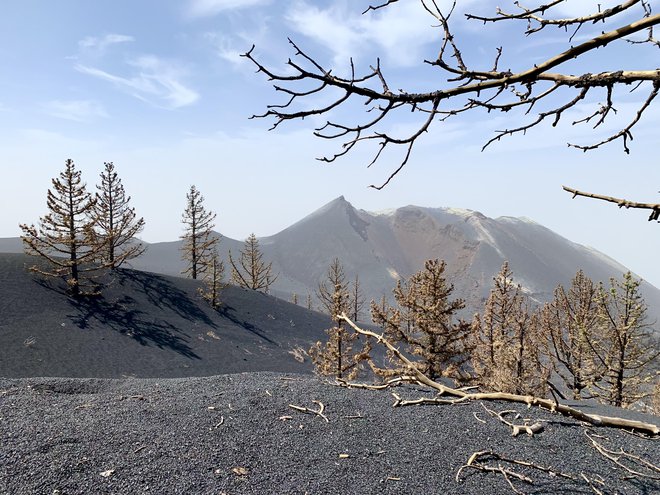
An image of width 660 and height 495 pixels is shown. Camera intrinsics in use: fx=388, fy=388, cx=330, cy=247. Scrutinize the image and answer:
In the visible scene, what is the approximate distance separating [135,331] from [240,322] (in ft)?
24.5

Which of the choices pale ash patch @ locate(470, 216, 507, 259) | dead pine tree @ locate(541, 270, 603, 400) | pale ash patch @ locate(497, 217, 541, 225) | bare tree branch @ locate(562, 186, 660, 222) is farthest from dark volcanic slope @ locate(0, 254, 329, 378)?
pale ash patch @ locate(497, 217, 541, 225)

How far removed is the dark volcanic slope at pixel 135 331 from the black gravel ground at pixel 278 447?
1287cm

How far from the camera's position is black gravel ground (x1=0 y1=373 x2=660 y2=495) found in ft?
11.2

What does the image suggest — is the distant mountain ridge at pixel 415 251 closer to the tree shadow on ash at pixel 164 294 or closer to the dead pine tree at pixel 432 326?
the tree shadow on ash at pixel 164 294

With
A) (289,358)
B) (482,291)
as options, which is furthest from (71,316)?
(482,291)

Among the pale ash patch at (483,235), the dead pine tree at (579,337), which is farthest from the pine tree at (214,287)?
the pale ash patch at (483,235)

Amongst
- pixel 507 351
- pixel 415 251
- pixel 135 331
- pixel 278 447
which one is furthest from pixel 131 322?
pixel 415 251

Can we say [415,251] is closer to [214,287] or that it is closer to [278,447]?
[214,287]

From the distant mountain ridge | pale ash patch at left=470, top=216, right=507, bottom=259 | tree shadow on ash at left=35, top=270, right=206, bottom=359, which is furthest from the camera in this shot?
pale ash patch at left=470, top=216, right=507, bottom=259

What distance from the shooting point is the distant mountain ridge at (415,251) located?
111250 mm

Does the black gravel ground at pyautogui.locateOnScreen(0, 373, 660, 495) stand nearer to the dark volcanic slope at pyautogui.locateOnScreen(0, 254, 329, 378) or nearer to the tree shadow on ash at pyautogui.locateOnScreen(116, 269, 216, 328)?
the dark volcanic slope at pyautogui.locateOnScreen(0, 254, 329, 378)

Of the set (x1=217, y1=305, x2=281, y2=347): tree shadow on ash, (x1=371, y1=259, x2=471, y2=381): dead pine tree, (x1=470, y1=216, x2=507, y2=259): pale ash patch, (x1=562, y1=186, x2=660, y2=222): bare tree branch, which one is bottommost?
(x1=217, y1=305, x2=281, y2=347): tree shadow on ash

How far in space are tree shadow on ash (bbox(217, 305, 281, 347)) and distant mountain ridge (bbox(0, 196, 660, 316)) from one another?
67.2 m

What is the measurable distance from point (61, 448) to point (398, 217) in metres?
158
